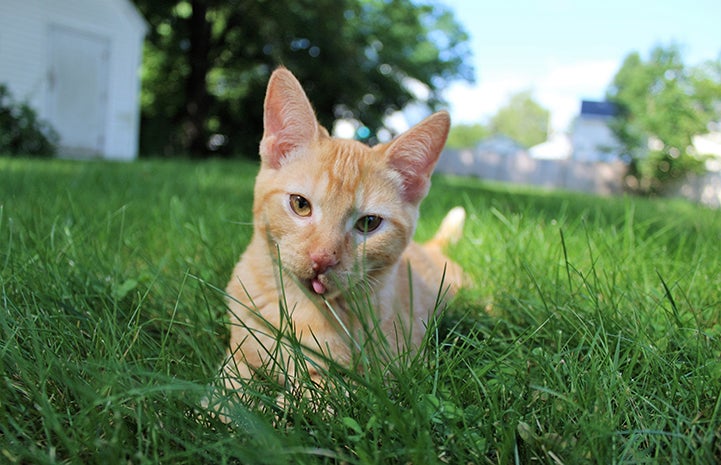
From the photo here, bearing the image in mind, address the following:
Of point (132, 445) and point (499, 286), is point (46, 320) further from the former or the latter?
point (499, 286)

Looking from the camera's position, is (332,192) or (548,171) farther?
(548,171)

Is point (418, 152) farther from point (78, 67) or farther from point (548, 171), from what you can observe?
point (548, 171)

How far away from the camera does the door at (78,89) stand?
10.4 metres

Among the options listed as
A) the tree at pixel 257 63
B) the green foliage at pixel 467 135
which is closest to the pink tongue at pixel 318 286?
the tree at pixel 257 63

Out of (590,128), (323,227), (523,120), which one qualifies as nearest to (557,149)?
(590,128)

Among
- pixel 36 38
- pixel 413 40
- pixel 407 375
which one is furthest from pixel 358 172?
pixel 413 40

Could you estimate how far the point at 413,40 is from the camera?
916 inches

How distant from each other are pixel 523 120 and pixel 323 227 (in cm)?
7297

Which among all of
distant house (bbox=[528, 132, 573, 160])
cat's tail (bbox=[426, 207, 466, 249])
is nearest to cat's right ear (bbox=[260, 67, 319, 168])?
cat's tail (bbox=[426, 207, 466, 249])

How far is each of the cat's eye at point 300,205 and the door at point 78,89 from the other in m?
10.8

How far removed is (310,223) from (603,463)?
955 mm

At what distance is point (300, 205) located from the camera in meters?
1.57

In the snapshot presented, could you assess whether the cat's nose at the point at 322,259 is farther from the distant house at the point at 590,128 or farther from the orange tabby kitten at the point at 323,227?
the distant house at the point at 590,128

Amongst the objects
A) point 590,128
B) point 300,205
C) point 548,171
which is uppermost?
point 590,128
